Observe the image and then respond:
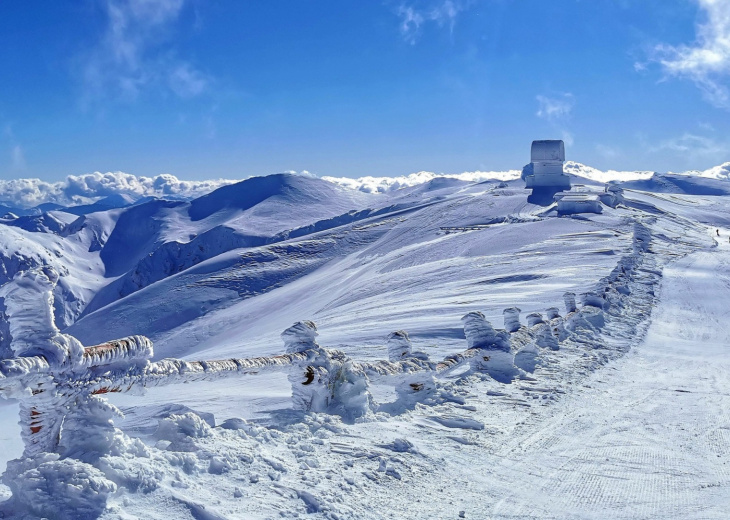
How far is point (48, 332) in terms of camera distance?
5500mm

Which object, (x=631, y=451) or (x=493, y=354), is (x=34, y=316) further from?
(x=493, y=354)

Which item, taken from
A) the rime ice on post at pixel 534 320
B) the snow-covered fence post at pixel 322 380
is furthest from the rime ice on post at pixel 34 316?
the rime ice on post at pixel 534 320

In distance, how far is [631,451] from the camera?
8445mm

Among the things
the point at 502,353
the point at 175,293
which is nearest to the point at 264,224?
the point at 175,293

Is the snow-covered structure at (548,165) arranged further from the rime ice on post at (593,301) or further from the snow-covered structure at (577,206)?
the rime ice on post at (593,301)

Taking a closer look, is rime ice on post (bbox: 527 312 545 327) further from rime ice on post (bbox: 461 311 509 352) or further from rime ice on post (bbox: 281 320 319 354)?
rime ice on post (bbox: 281 320 319 354)

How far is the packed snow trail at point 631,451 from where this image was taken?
22.2 ft

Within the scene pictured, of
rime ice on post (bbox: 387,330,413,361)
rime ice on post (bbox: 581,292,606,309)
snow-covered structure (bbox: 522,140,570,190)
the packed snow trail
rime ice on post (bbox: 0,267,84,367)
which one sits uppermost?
snow-covered structure (bbox: 522,140,570,190)

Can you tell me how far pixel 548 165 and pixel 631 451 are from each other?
258 feet

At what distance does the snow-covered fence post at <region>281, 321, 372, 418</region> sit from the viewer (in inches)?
337

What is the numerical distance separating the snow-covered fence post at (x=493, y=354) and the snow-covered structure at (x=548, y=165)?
72454mm

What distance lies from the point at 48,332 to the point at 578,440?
22.2 ft

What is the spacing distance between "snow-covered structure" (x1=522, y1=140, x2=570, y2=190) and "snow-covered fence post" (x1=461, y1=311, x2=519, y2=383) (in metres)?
72.5

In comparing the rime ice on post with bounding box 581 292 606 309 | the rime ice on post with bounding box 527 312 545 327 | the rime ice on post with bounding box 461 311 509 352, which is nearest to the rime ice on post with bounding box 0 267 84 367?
the rime ice on post with bounding box 461 311 509 352
